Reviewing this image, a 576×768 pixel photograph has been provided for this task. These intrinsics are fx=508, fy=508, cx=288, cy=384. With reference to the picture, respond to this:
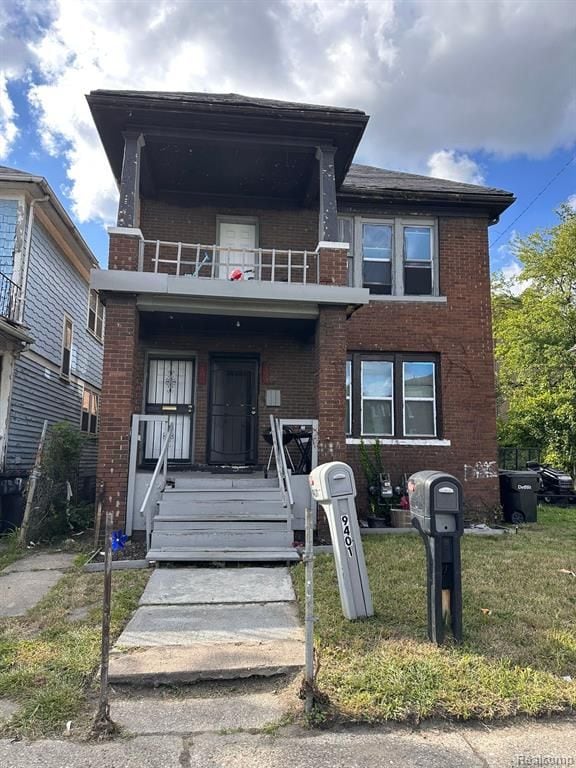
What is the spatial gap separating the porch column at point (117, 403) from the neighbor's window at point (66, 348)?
20.7 ft

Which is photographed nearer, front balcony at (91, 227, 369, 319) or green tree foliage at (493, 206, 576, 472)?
front balcony at (91, 227, 369, 319)

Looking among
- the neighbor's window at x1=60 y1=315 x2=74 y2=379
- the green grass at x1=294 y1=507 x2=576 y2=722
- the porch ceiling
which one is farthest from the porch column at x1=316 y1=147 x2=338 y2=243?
the neighbor's window at x1=60 y1=315 x2=74 y2=379

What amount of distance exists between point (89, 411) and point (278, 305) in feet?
32.3

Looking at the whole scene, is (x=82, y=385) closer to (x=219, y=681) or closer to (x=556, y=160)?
(x=219, y=681)

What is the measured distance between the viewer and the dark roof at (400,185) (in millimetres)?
9930

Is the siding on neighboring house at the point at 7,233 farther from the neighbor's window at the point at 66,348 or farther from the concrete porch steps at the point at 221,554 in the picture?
the concrete porch steps at the point at 221,554

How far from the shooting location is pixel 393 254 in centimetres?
1021

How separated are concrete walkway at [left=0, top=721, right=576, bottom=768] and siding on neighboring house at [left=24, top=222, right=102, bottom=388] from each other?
372 inches

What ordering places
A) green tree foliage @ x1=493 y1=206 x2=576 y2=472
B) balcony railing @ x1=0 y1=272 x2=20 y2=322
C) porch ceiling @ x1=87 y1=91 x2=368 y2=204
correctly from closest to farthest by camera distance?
porch ceiling @ x1=87 y1=91 x2=368 y2=204 < balcony railing @ x1=0 y1=272 x2=20 y2=322 < green tree foliage @ x1=493 y1=206 x2=576 y2=472

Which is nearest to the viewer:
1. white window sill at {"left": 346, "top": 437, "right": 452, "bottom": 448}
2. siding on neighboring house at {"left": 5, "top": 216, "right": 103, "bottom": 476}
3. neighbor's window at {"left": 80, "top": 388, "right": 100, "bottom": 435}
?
white window sill at {"left": 346, "top": 437, "right": 452, "bottom": 448}

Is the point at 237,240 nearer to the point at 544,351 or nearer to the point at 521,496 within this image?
the point at 521,496

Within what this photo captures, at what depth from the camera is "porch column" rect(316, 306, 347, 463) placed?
24.7 ft

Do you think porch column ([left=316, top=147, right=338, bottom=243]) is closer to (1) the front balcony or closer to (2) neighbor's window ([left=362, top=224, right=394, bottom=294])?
(1) the front balcony

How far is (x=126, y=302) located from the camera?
736 cm
